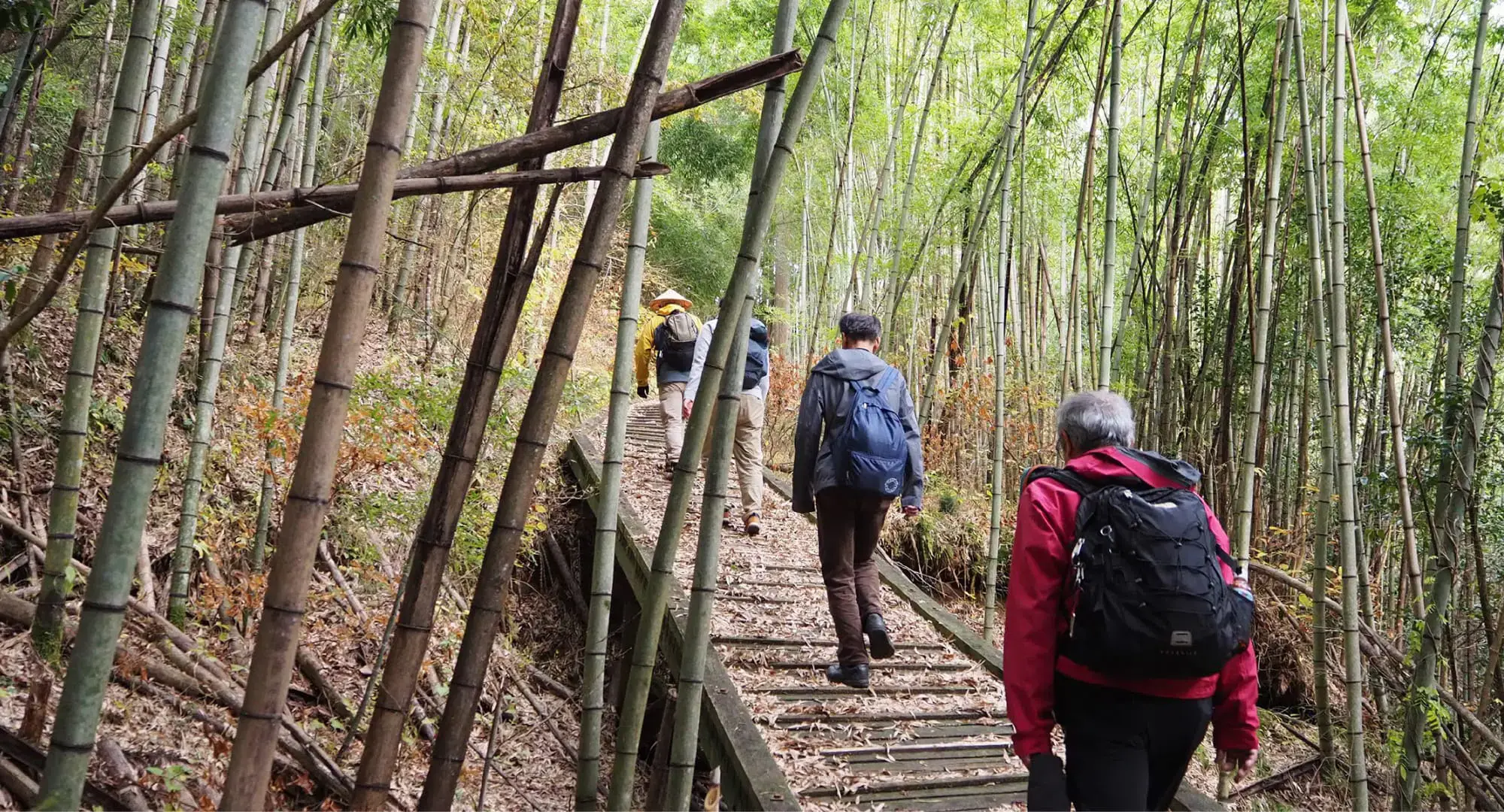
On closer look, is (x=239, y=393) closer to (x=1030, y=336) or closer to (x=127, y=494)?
(x=127, y=494)

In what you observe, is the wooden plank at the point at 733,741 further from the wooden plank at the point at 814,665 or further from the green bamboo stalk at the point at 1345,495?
the green bamboo stalk at the point at 1345,495

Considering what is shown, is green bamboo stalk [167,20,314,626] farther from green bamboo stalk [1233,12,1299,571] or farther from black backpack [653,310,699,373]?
green bamboo stalk [1233,12,1299,571]

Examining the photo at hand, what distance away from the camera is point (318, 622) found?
12.0 feet

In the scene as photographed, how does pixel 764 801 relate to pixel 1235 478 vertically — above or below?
below

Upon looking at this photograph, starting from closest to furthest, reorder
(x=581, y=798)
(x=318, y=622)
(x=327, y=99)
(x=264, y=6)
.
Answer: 1. (x=264, y=6)
2. (x=581, y=798)
3. (x=318, y=622)
4. (x=327, y=99)

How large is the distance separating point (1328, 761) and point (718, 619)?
3.06 meters

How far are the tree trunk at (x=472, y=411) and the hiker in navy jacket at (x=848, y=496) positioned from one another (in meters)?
1.81

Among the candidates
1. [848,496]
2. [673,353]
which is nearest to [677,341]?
[673,353]

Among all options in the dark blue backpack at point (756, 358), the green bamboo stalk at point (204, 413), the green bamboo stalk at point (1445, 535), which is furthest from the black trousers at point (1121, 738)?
the dark blue backpack at point (756, 358)

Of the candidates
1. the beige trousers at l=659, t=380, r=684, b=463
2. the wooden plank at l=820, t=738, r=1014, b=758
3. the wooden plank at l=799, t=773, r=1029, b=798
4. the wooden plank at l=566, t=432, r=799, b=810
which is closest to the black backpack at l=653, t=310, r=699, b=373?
the beige trousers at l=659, t=380, r=684, b=463

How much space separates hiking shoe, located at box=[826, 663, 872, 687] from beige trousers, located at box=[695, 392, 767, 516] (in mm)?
1907

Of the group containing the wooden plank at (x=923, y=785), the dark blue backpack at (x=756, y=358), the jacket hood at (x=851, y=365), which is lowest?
the wooden plank at (x=923, y=785)

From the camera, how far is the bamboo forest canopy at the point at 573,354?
1386mm

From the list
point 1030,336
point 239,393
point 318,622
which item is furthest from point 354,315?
point 1030,336
